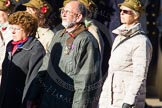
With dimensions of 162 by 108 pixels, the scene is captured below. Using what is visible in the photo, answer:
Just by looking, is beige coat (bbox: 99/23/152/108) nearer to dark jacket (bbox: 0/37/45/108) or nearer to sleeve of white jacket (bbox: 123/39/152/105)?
sleeve of white jacket (bbox: 123/39/152/105)

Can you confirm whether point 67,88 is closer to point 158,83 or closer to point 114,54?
point 114,54

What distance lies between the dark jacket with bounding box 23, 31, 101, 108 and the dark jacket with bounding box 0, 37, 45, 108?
122 millimetres

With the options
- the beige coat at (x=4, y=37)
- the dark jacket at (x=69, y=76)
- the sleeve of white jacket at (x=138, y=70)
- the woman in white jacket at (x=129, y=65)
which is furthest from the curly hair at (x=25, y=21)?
the sleeve of white jacket at (x=138, y=70)

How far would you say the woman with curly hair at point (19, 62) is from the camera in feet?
20.3

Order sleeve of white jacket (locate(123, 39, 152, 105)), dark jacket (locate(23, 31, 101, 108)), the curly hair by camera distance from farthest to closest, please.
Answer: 1. the curly hair
2. dark jacket (locate(23, 31, 101, 108))
3. sleeve of white jacket (locate(123, 39, 152, 105))

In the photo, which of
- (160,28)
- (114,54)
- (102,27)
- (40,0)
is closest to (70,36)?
(114,54)

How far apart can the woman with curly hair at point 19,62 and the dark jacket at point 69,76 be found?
0.13 m

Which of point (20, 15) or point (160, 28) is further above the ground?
point (20, 15)

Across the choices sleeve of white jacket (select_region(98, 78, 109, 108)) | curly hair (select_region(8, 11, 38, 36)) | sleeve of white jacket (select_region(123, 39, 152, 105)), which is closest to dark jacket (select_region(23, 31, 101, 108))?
sleeve of white jacket (select_region(98, 78, 109, 108))

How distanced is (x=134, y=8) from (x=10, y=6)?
219 centimetres

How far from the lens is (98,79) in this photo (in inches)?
247

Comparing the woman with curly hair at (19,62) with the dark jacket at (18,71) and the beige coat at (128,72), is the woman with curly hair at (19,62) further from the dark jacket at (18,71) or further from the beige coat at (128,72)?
the beige coat at (128,72)

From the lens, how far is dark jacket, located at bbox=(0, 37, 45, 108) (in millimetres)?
6191

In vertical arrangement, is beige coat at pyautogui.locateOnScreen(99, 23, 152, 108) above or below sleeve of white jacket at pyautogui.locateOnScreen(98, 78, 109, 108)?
above
